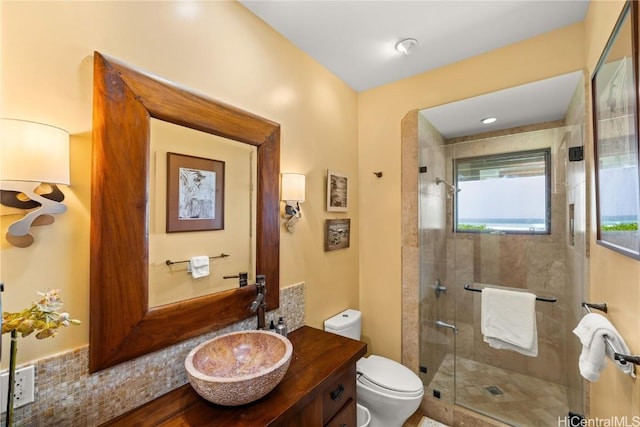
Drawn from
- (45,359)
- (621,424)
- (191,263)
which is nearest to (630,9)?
(621,424)

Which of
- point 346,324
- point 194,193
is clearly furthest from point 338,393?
point 194,193

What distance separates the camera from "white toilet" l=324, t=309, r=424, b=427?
1.75 m

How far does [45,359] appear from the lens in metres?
0.91

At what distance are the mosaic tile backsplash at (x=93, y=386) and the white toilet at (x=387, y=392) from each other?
3.87 feet

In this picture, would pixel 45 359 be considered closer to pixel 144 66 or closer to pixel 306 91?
pixel 144 66

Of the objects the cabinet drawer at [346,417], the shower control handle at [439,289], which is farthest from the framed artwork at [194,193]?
the shower control handle at [439,289]

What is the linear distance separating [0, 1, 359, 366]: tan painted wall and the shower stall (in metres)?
0.93

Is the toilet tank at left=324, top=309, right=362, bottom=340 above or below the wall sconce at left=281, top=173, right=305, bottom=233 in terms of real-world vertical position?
below

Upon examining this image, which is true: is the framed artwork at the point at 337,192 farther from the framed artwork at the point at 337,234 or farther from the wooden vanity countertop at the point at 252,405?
the wooden vanity countertop at the point at 252,405

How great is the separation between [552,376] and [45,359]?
3.21m

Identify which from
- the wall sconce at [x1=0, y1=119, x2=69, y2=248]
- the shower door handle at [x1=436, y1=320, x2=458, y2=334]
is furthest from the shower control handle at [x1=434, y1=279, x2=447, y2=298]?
the wall sconce at [x1=0, y1=119, x2=69, y2=248]

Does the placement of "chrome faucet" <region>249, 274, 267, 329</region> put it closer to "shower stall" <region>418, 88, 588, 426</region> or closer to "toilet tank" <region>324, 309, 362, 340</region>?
"toilet tank" <region>324, 309, 362, 340</region>

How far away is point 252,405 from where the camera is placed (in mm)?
1059

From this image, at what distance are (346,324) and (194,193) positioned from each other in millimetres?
1497
